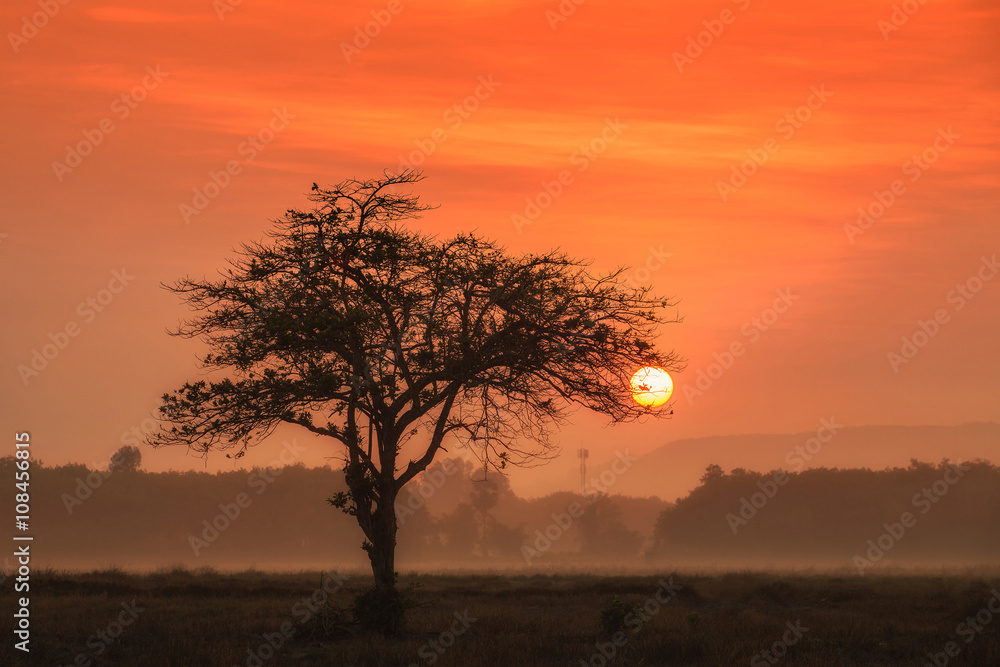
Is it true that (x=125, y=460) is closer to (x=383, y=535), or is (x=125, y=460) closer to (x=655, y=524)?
(x=655, y=524)

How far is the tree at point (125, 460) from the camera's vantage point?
135 metres

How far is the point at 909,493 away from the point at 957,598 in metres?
102

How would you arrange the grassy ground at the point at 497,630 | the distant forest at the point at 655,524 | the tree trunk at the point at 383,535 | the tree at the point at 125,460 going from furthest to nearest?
1. the tree at the point at 125,460
2. the distant forest at the point at 655,524
3. the tree trunk at the point at 383,535
4. the grassy ground at the point at 497,630

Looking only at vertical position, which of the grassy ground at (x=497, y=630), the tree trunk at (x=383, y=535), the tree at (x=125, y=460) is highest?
the tree at (x=125, y=460)

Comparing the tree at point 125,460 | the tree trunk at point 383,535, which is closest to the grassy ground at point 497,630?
the tree trunk at point 383,535

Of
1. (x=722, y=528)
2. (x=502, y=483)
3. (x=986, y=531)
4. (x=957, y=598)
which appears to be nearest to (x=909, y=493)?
(x=986, y=531)

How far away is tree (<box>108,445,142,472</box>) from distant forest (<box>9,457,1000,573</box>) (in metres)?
0.33

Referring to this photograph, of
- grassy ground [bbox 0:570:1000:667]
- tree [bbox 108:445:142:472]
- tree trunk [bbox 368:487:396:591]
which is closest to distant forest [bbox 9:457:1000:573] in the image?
tree [bbox 108:445:142:472]

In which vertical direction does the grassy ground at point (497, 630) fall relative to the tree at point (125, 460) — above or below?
below

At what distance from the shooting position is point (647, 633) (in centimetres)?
2038

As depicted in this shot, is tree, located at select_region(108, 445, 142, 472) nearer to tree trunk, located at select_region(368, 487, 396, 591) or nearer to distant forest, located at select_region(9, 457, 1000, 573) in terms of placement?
distant forest, located at select_region(9, 457, 1000, 573)

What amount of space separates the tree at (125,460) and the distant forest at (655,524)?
0.33 m

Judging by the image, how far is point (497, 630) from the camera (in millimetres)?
20969

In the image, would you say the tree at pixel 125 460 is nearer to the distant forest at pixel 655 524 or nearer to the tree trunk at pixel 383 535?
the distant forest at pixel 655 524
